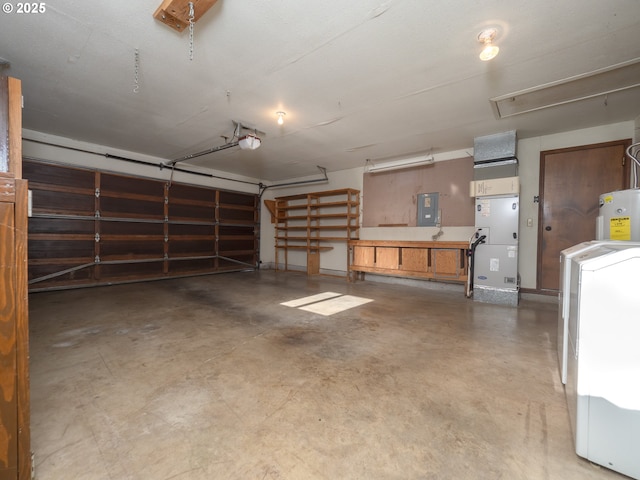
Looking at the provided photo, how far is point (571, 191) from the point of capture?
4.19 m

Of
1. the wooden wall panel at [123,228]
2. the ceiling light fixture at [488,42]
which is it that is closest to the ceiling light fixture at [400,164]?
the ceiling light fixture at [488,42]

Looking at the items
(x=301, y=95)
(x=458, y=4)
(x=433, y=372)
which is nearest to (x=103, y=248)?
(x=301, y=95)

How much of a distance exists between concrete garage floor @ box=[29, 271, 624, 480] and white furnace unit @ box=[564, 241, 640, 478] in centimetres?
14

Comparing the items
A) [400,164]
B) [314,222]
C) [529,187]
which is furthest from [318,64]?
[314,222]

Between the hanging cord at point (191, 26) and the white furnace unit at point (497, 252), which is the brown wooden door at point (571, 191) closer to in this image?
the white furnace unit at point (497, 252)

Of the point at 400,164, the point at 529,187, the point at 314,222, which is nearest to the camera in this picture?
the point at 529,187

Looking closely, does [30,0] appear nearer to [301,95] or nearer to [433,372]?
[301,95]

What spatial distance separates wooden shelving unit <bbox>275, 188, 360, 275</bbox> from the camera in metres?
6.67

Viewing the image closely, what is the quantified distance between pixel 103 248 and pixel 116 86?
3555mm

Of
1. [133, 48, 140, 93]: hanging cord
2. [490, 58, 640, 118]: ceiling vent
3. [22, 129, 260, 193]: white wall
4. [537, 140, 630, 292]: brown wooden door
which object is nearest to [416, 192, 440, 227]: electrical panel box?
[537, 140, 630, 292]: brown wooden door

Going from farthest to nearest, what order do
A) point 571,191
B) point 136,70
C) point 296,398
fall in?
1. point 571,191
2. point 136,70
3. point 296,398

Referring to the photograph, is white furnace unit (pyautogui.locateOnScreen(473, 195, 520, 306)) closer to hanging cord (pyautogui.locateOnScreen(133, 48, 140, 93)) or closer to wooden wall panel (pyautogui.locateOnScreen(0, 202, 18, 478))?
hanging cord (pyautogui.locateOnScreen(133, 48, 140, 93))

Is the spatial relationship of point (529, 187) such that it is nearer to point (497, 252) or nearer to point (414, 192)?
point (497, 252)

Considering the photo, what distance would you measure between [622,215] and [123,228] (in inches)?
290
